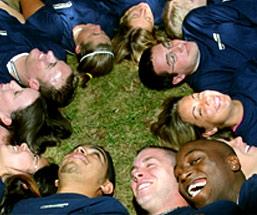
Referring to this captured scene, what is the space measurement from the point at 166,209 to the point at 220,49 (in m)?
1.82

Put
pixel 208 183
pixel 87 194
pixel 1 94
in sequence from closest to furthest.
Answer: pixel 208 183 < pixel 87 194 < pixel 1 94

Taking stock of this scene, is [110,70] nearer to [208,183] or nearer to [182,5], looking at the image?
[182,5]

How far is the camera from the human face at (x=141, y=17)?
7805 mm

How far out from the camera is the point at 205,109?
6855 millimetres

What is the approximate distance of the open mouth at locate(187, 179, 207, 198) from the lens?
6121 mm

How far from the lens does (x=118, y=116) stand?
7512 mm

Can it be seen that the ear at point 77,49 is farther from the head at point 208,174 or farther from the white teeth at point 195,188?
the white teeth at point 195,188

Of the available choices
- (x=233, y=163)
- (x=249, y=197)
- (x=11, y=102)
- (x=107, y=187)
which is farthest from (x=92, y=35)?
(x=249, y=197)

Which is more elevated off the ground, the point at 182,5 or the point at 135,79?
the point at 182,5

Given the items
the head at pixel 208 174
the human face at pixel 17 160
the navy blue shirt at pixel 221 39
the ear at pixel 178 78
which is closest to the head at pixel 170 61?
the ear at pixel 178 78

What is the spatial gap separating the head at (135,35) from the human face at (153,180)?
1428 millimetres

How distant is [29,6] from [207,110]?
2.19 metres

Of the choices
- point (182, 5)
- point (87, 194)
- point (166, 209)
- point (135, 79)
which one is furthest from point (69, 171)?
point (182, 5)

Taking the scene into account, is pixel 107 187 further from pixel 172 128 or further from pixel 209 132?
pixel 209 132
